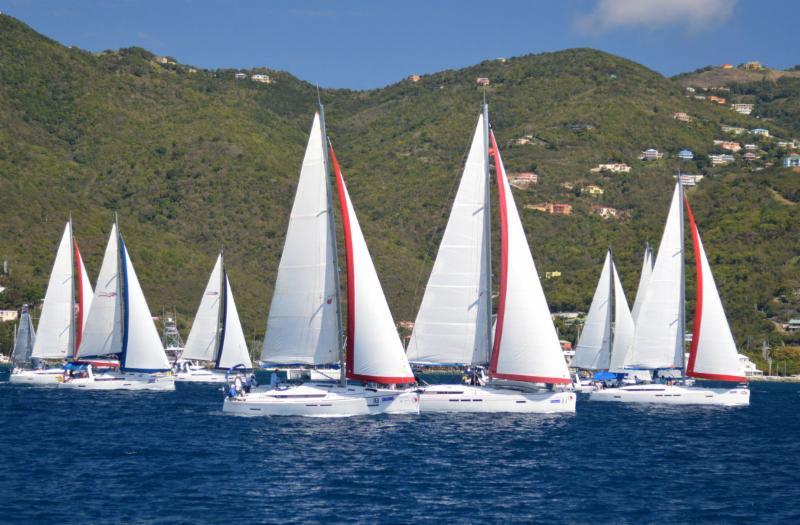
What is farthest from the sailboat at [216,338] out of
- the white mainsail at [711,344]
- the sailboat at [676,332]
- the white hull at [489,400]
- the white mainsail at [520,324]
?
the white mainsail at [520,324]

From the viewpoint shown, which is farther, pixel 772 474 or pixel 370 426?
pixel 370 426

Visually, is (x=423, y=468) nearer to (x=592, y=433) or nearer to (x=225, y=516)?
(x=225, y=516)

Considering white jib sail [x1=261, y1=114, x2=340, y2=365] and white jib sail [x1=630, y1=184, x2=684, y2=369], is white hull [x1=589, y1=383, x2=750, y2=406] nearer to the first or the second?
white jib sail [x1=630, y1=184, x2=684, y2=369]

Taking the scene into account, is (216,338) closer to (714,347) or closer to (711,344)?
(711,344)

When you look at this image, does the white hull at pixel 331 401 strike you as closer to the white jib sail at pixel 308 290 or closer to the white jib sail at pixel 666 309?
the white jib sail at pixel 308 290

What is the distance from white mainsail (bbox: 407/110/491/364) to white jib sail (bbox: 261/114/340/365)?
460 cm

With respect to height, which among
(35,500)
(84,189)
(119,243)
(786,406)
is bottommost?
(35,500)

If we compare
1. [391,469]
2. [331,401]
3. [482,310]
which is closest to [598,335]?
[482,310]

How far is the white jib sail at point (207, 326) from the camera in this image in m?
92.1

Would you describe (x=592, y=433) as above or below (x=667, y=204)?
below

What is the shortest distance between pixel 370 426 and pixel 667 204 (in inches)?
6204

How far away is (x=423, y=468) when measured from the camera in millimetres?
38625

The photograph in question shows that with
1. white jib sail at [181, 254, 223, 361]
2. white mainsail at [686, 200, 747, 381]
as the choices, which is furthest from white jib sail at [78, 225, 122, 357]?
white mainsail at [686, 200, 747, 381]

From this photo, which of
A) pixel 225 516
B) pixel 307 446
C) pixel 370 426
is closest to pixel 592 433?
pixel 370 426
